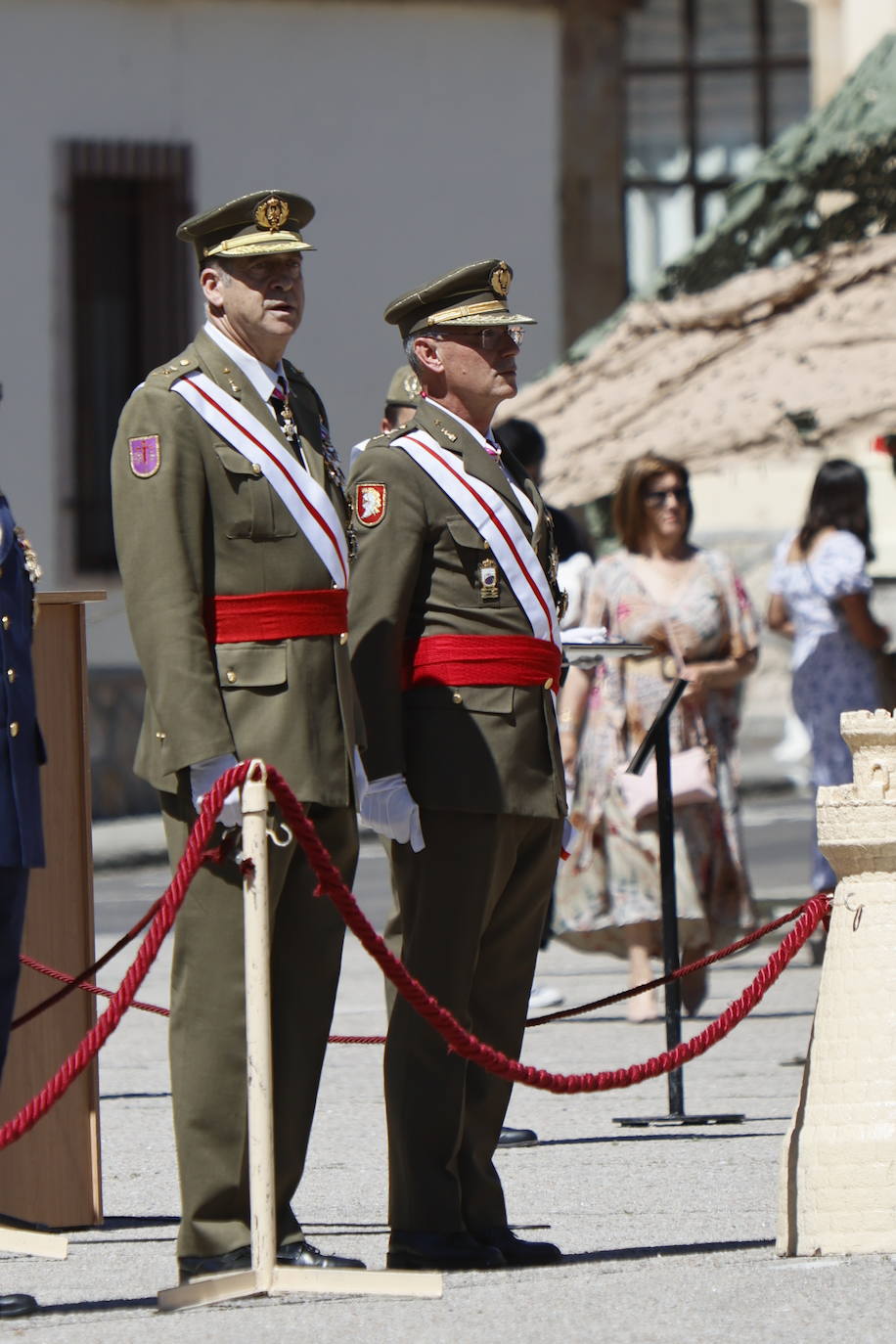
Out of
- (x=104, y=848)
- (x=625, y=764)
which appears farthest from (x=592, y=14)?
(x=625, y=764)

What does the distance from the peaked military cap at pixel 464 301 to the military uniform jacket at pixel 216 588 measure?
1.94ft

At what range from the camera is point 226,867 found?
5523mm

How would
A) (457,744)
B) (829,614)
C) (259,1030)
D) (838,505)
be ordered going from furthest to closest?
(829,614) → (838,505) → (457,744) → (259,1030)

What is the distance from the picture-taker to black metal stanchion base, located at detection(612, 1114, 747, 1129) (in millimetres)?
7762

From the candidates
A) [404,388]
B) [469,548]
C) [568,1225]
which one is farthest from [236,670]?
[404,388]

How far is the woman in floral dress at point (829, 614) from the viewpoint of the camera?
35.6ft

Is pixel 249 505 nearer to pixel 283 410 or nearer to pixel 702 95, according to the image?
pixel 283 410

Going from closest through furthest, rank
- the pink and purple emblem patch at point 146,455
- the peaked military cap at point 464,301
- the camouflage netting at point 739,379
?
the pink and purple emblem patch at point 146,455, the peaked military cap at point 464,301, the camouflage netting at point 739,379

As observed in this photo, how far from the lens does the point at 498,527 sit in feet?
19.6

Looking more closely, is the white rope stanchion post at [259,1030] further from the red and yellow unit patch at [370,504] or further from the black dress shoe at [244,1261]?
the red and yellow unit patch at [370,504]

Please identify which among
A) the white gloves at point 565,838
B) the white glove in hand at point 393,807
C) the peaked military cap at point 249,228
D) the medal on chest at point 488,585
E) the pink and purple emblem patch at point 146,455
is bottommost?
the white gloves at point 565,838

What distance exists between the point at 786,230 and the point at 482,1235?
20.6 ft

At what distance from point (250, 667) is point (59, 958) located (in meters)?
1.18

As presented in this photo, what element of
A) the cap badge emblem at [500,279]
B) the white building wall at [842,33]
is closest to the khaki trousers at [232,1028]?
the cap badge emblem at [500,279]
